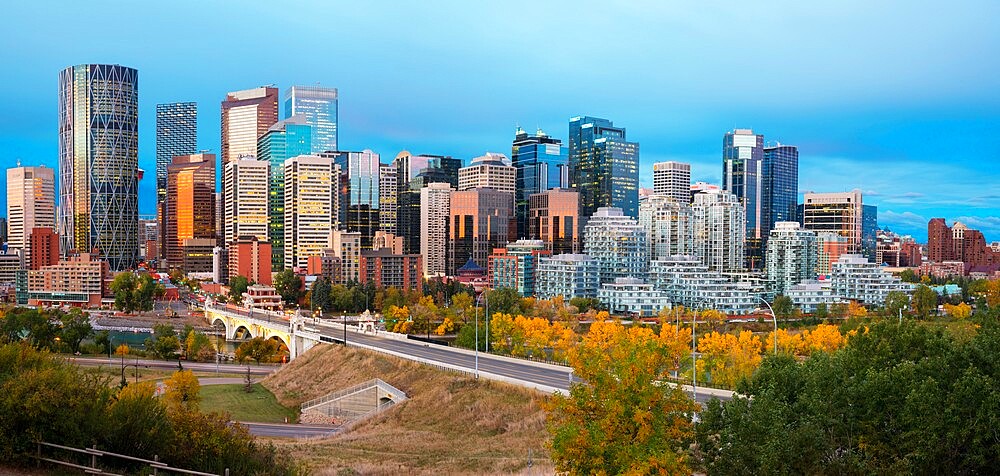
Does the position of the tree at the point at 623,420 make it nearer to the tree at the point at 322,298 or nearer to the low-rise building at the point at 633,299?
the low-rise building at the point at 633,299

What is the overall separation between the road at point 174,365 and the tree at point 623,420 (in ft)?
221

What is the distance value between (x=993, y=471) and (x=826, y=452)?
17.9 ft

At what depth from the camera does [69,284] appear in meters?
180

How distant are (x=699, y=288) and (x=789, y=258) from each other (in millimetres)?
46435

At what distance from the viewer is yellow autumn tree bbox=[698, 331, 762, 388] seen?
62.8 meters

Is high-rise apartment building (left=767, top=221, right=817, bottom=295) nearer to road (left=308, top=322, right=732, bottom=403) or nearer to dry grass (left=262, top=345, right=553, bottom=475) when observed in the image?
road (left=308, top=322, right=732, bottom=403)

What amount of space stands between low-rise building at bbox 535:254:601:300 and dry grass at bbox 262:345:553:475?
8047 centimetres

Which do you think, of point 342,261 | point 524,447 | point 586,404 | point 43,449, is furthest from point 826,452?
point 342,261

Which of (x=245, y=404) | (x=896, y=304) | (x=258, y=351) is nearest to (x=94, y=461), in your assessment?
(x=245, y=404)

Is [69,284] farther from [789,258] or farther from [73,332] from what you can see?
[789,258]

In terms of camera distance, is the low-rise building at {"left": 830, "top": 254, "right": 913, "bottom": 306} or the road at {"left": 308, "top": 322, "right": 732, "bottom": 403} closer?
the road at {"left": 308, "top": 322, "right": 732, "bottom": 403}

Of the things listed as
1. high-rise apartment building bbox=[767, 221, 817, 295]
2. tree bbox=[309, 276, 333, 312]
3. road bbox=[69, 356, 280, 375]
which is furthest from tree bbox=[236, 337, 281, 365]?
high-rise apartment building bbox=[767, 221, 817, 295]

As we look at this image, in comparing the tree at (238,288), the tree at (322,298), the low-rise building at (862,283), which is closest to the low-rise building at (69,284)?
the tree at (238,288)

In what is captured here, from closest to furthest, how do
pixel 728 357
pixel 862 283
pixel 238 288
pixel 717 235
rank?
pixel 728 357
pixel 862 283
pixel 238 288
pixel 717 235
